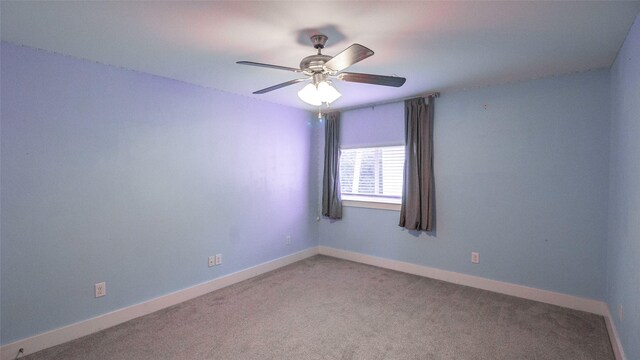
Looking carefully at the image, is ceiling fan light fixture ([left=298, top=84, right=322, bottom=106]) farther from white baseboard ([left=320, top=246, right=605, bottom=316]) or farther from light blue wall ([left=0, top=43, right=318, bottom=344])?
white baseboard ([left=320, top=246, right=605, bottom=316])

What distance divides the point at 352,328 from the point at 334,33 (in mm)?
2346

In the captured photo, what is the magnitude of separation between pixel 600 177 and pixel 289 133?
11.6 feet

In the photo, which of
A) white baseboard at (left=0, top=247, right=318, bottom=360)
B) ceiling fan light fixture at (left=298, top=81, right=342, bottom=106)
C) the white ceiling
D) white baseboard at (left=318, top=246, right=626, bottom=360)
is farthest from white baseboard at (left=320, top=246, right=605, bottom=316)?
ceiling fan light fixture at (left=298, top=81, right=342, bottom=106)

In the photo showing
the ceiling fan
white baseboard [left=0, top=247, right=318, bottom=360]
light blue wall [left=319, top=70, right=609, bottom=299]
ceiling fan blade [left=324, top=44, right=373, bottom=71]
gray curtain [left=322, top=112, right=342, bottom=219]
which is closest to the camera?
ceiling fan blade [left=324, top=44, right=373, bottom=71]

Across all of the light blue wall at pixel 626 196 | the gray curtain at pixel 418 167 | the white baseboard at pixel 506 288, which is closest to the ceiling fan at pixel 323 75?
the light blue wall at pixel 626 196

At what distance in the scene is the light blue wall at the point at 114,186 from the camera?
2322 mm

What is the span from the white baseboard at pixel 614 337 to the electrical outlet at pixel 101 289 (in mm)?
3986

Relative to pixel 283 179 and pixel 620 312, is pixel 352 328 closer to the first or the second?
pixel 620 312

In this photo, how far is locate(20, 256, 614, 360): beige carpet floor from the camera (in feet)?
7.61

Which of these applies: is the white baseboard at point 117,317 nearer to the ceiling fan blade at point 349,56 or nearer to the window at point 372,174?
the window at point 372,174

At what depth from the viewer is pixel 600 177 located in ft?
9.45

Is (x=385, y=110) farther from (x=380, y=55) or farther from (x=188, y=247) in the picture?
(x=188, y=247)

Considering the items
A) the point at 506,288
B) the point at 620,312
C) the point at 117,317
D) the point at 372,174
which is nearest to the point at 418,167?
the point at 372,174

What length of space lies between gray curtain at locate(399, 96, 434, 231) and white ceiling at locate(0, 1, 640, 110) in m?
0.90
